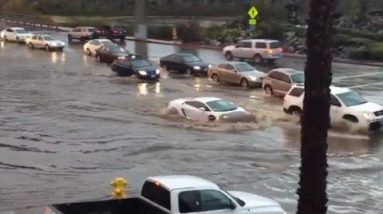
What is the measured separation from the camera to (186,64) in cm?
4825

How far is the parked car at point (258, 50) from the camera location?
54594 mm

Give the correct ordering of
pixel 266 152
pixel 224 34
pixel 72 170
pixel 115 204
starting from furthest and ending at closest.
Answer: pixel 224 34 → pixel 266 152 → pixel 72 170 → pixel 115 204

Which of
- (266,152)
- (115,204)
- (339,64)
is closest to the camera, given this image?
(115,204)

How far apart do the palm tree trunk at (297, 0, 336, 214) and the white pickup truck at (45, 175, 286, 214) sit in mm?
5051

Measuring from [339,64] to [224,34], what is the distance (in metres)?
17.8

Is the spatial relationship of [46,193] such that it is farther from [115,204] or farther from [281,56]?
[281,56]

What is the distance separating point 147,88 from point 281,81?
25.5ft

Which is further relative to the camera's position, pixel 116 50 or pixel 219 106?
pixel 116 50

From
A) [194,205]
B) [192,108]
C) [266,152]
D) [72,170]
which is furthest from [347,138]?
[194,205]

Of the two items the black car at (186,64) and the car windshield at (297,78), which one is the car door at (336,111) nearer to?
the car windshield at (297,78)

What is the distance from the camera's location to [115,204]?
1384cm

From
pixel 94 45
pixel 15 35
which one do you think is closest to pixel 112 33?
pixel 15 35

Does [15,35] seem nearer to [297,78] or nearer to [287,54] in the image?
[287,54]

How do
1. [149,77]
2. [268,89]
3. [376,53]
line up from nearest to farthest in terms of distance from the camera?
1. [268,89]
2. [149,77]
3. [376,53]
